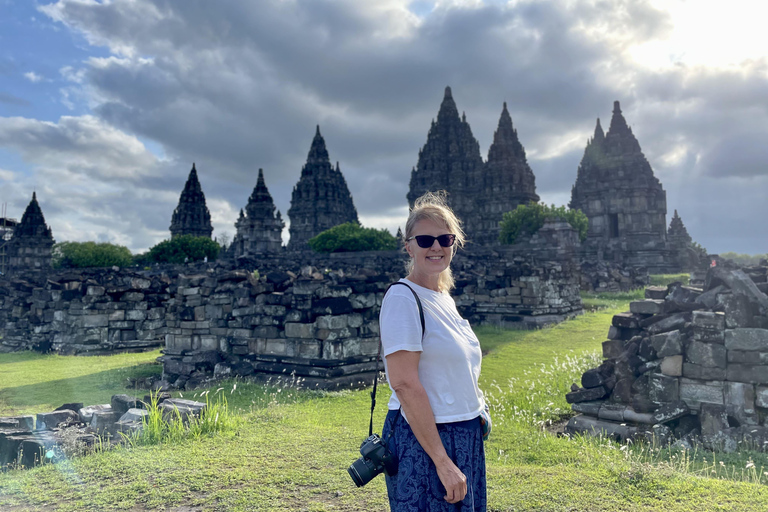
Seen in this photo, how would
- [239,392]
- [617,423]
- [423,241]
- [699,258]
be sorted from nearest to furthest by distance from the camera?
Result: [423,241] < [617,423] < [239,392] < [699,258]

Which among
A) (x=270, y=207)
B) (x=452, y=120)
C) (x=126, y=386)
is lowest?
(x=126, y=386)

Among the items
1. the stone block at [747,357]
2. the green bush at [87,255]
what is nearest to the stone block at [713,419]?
the stone block at [747,357]

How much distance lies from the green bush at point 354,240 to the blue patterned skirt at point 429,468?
150ft

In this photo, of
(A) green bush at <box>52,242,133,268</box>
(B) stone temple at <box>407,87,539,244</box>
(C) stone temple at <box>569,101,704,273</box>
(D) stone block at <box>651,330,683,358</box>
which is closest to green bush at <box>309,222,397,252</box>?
(B) stone temple at <box>407,87,539,244</box>

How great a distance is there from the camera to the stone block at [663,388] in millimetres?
5742

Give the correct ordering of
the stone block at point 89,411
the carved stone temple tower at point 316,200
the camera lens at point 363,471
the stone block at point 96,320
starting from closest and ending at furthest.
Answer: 1. the camera lens at point 363,471
2. the stone block at point 89,411
3. the stone block at point 96,320
4. the carved stone temple tower at point 316,200

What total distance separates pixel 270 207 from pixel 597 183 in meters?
26.8

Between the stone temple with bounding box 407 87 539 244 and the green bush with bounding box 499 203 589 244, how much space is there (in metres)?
7.68

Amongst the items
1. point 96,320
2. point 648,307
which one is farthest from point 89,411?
point 96,320

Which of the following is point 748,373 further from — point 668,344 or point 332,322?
point 332,322

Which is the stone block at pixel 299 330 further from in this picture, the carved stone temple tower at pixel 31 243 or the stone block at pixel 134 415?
the carved stone temple tower at pixel 31 243

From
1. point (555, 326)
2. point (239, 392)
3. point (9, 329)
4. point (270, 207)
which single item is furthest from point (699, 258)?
point (9, 329)

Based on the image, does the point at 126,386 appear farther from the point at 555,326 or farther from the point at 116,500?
the point at 555,326

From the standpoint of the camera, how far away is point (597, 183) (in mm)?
39781
